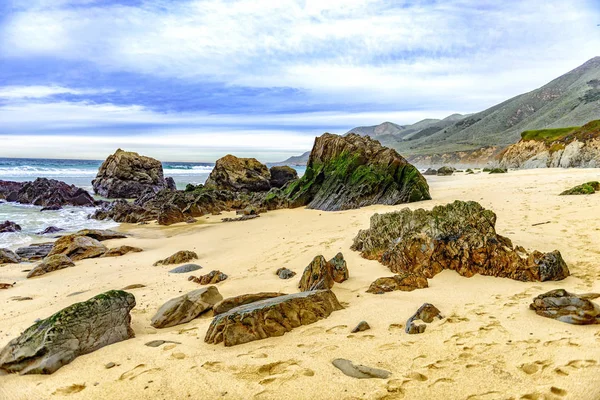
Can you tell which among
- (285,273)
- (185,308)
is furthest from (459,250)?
(185,308)

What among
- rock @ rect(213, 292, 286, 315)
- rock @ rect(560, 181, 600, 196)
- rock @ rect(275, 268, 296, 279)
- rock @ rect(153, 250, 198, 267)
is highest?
rock @ rect(560, 181, 600, 196)

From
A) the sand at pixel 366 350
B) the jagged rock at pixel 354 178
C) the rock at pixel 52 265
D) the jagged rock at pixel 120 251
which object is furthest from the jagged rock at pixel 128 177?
the sand at pixel 366 350

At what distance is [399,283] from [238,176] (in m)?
27.9

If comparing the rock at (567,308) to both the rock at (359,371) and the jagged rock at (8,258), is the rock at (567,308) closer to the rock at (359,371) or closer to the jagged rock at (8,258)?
the rock at (359,371)

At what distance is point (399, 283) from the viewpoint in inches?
250

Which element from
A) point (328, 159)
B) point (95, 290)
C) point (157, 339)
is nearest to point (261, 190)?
point (328, 159)

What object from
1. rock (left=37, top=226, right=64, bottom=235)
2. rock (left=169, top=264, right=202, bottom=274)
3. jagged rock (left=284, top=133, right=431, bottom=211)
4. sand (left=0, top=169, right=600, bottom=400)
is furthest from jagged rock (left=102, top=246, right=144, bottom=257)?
jagged rock (left=284, top=133, right=431, bottom=211)

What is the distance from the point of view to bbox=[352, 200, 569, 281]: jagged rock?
20.8ft

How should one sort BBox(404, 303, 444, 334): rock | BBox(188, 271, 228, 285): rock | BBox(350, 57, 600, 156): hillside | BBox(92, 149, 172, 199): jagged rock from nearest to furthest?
BBox(404, 303, 444, 334): rock < BBox(188, 271, 228, 285): rock < BBox(92, 149, 172, 199): jagged rock < BBox(350, 57, 600, 156): hillside

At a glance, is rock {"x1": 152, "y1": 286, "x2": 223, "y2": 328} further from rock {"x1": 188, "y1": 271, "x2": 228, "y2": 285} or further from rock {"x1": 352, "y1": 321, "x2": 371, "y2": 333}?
rock {"x1": 352, "y1": 321, "x2": 371, "y2": 333}

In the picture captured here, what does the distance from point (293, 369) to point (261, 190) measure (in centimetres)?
2951

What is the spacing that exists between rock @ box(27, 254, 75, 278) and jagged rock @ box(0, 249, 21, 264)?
6.97 feet

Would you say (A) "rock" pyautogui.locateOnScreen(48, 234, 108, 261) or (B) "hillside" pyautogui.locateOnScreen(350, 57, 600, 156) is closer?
(A) "rock" pyautogui.locateOnScreen(48, 234, 108, 261)

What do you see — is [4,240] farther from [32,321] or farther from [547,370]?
[547,370]
